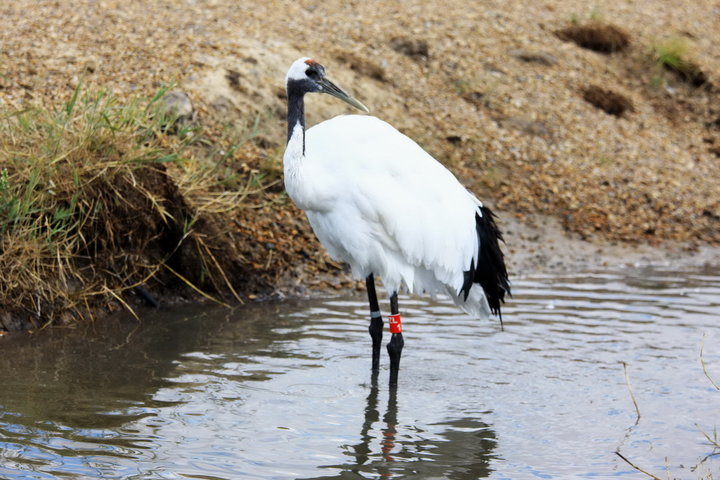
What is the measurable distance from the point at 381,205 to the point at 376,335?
3.19 feet

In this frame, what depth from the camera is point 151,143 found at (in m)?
7.37

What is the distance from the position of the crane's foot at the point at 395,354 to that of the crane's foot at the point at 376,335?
0.15m

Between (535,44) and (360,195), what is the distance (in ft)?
26.1

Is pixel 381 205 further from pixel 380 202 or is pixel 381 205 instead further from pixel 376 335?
pixel 376 335

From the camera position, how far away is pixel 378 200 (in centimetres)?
571

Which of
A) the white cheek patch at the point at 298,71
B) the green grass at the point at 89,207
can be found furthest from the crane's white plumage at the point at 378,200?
the green grass at the point at 89,207

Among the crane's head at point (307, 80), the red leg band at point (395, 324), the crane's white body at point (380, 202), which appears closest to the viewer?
the crane's white body at point (380, 202)

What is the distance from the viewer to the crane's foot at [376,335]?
6.28 meters

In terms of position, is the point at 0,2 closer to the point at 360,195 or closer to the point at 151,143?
the point at 151,143

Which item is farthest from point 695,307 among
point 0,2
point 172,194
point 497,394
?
point 0,2

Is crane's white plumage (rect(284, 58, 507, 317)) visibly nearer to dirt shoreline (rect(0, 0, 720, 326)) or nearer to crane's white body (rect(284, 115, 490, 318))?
crane's white body (rect(284, 115, 490, 318))

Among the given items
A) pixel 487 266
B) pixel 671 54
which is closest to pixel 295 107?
pixel 487 266

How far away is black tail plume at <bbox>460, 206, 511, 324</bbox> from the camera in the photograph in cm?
629

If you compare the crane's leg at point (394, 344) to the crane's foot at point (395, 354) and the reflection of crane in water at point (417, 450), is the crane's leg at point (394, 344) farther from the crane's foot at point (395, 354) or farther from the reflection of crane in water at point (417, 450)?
the reflection of crane in water at point (417, 450)
